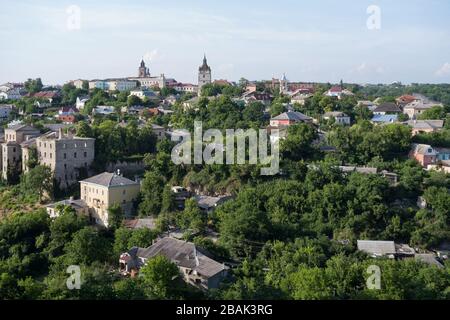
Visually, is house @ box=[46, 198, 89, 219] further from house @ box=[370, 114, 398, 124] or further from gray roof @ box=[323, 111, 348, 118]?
house @ box=[370, 114, 398, 124]

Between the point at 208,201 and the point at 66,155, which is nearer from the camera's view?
the point at 208,201

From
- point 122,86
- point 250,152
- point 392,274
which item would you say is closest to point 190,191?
point 250,152

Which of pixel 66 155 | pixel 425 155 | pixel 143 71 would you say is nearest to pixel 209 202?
pixel 66 155

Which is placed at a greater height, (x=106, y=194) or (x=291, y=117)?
(x=291, y=117)

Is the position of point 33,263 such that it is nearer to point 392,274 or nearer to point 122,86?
point 392,274

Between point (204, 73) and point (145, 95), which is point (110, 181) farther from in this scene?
point (204, 73)

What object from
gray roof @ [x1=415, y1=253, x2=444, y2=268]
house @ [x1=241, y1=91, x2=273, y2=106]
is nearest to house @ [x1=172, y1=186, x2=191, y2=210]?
gray roof @ [x1=415, y1=253, x2=444, y2=268]
